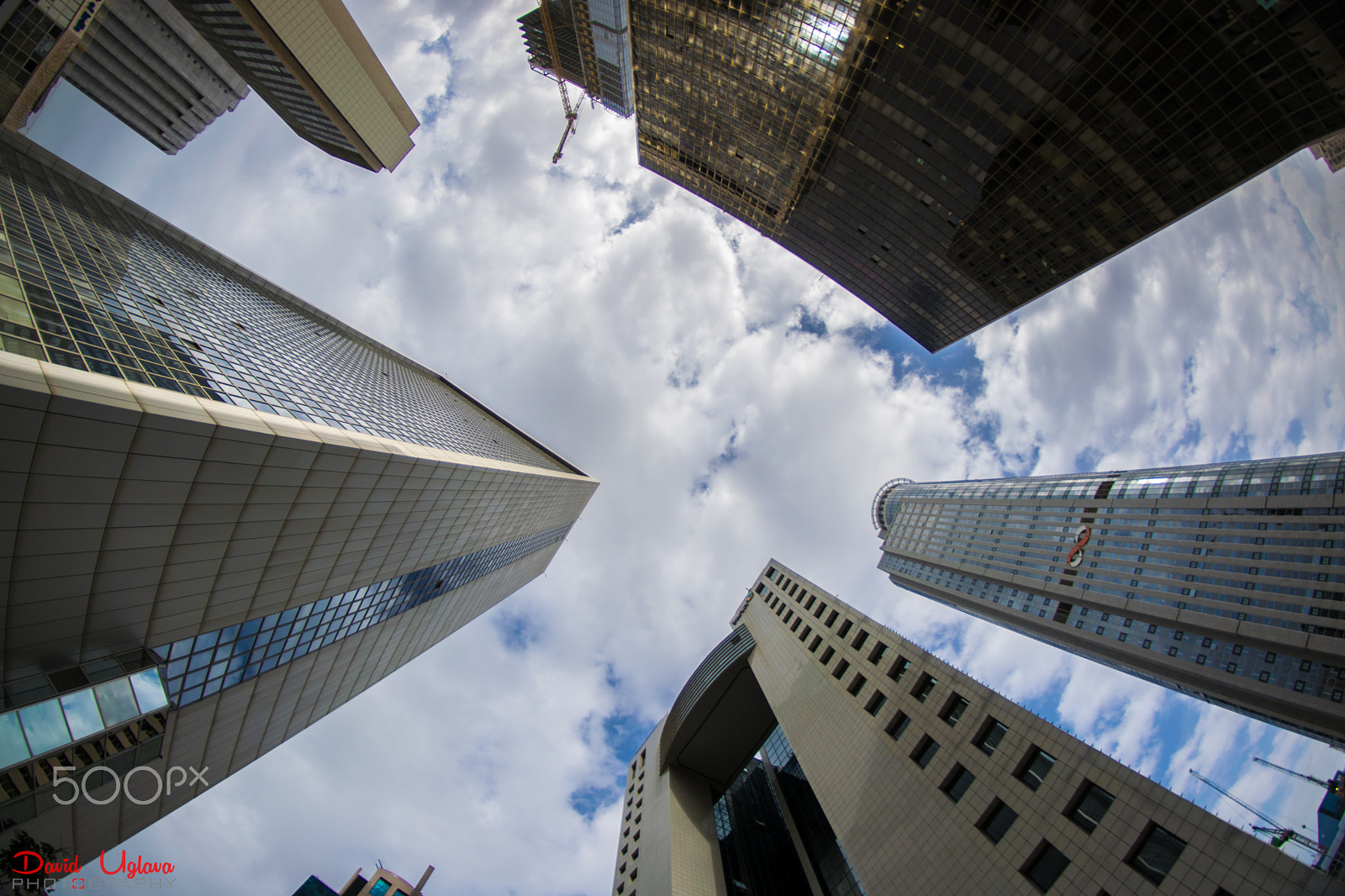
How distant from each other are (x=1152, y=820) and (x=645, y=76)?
8953 cm

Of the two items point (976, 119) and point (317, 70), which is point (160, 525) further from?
point (317, 70)

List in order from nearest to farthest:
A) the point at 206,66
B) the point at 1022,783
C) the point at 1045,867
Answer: the point at 1045,867 < the point at 1022,783 < the point at 206,66

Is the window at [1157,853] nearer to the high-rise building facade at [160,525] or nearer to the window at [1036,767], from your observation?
the window at [1036,767]

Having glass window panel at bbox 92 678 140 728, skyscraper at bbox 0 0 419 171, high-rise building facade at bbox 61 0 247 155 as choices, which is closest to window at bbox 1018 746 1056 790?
glass window panel at bbox 92 678 140 728

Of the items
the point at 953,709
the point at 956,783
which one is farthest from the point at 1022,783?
the point at 953,709

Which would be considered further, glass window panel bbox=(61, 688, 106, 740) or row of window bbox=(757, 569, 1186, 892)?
row of window bbox=(757, 569, 1186, 892)

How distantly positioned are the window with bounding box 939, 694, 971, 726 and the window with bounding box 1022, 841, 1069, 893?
21.1ft

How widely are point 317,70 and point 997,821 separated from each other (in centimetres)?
12736

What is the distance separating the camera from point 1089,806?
786 inches

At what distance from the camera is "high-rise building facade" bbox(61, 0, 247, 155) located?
86625 millimetres

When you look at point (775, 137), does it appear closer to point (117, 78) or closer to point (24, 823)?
point (24, 823)

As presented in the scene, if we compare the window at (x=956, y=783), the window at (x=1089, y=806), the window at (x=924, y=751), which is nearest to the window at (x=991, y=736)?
the window at (x=956, y=783)

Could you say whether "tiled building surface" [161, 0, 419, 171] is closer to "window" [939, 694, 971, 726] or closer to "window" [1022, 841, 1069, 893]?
"window" [939, 694, 971, 726]
